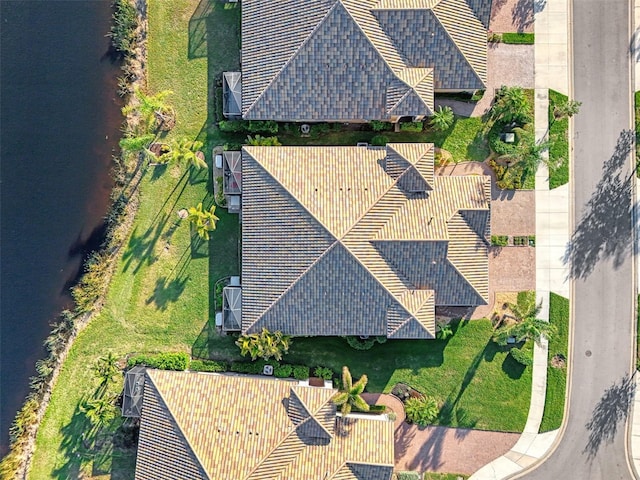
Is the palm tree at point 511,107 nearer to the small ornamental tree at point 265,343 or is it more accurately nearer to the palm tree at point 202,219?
the palm tree at point 202,219

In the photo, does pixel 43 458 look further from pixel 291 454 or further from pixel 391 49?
pixel 391 49

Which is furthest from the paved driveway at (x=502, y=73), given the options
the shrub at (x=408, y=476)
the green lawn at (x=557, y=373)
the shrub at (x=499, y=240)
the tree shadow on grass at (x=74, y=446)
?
the tree shadow on grass at (x=74, y=446)

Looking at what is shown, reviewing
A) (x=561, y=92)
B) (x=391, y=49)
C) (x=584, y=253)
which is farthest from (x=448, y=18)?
(x=584, y=253)

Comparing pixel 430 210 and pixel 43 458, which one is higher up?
pixel 430 210

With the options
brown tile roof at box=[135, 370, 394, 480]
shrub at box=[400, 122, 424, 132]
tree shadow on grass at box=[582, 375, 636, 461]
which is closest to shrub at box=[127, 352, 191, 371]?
brown tile roof at box=[135, 370, 394, 480]

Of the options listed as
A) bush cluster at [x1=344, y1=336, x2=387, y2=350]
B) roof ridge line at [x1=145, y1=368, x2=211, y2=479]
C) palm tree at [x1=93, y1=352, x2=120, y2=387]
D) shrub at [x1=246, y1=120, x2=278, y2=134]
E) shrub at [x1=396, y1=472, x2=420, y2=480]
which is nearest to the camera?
roof ridge line at [x1=145, y1=368, x2=211, y2=479]

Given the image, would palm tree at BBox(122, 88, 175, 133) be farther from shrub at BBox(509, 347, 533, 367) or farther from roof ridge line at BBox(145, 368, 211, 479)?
shrub at BBox(509, 347, 533, 367)

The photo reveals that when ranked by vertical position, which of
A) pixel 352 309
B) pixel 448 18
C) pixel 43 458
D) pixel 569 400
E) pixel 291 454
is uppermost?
pixel 448 18
